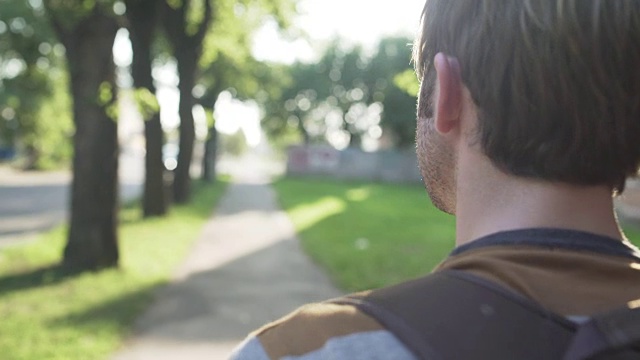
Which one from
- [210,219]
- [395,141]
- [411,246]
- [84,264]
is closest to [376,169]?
[395,141]

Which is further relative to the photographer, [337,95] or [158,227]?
[337,95]

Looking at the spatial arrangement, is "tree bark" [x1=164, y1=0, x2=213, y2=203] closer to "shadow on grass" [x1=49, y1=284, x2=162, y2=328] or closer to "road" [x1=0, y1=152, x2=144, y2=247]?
"road" [x1=0, y1=152, x2=144, y2=247]

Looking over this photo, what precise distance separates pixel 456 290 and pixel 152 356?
6360 millimetres

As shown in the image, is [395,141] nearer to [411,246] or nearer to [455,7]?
[411,246]

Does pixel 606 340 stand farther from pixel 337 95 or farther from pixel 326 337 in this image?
pixel 337 95

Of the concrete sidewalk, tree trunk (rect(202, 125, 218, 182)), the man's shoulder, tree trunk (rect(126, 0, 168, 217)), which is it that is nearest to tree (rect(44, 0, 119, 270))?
the concrete sidewalk

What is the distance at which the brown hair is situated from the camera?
1.13m

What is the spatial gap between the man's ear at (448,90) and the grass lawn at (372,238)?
15.2ft

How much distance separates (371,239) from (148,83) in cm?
577

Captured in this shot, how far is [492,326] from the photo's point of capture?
96cm

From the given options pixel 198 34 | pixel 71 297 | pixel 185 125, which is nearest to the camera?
pixel 71 297

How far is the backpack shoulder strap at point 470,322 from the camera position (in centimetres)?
94

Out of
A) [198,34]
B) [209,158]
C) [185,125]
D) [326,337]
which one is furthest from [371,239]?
[209,158]

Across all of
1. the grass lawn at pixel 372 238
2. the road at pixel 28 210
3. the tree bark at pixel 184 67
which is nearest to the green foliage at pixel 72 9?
the road at pixel 28 210
